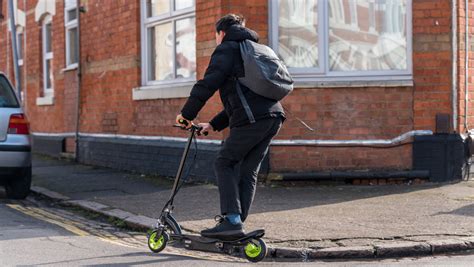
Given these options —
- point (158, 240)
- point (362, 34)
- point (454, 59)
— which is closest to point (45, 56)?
point (362, 34)

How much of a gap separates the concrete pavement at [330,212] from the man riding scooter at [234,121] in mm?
738

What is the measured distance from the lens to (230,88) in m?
5.54

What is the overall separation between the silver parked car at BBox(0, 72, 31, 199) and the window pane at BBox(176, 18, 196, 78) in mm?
2873

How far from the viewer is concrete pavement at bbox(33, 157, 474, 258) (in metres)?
6.12

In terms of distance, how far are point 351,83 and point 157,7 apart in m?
3.95

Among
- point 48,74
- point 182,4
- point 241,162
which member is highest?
point 182,4

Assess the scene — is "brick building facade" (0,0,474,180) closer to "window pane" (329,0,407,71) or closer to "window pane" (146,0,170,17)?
"window pane" (329,0,407,71)

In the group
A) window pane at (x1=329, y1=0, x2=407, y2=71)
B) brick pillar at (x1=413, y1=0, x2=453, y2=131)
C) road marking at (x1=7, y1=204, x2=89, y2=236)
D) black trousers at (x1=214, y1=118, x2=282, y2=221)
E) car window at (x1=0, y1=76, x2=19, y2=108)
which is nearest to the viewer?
black trousers at (x1=214, y1=118, x2=282, y2=221)

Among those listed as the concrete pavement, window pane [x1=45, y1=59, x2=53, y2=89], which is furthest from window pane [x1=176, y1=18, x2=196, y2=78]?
window pane [x1=45, y1=59, x2=53, y2=89]

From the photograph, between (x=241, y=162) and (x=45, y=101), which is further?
(x=45, y=101)

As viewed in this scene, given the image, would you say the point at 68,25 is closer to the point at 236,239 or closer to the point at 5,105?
the point at 5,105

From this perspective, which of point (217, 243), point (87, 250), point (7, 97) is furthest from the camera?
point (7, 97)

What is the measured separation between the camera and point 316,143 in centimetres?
951

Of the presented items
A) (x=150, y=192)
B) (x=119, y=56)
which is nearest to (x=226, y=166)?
(x=150, y=192)
